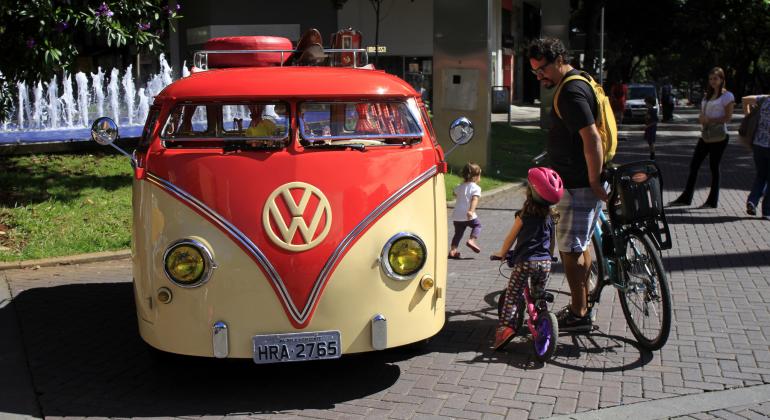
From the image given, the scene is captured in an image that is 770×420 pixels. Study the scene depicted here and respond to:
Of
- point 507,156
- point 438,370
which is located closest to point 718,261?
point 438,370

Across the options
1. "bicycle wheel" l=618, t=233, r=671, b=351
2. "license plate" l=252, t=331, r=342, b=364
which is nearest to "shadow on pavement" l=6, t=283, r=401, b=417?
"license plate" l=252, t=331, r=342, b=364

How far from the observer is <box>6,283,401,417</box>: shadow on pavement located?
487cm

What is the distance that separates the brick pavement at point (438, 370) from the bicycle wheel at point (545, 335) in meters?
0.09

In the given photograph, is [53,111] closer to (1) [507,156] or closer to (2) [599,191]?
(1) [507,156]

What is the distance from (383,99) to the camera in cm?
519

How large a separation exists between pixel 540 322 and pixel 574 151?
3.82 feet

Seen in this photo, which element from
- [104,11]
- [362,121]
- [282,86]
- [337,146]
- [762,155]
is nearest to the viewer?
→ [337,146]

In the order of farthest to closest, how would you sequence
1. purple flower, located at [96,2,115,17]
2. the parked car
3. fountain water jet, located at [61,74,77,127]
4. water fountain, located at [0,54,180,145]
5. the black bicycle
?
1. the parked car
2. fountain water jet, located at [61,74,77,127]
3. water fountain, located at [0,54,180,145]
4. purple flower, located at [96,2,115,17]
5. the black bicycle

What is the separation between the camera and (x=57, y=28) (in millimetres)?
9750

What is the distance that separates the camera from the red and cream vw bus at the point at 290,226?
15.3 feet

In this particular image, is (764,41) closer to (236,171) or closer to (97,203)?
(97,203)

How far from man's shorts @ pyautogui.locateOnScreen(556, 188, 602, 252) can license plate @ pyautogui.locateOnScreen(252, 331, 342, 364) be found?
1.82 metres

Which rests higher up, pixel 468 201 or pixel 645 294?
pixel 468 201

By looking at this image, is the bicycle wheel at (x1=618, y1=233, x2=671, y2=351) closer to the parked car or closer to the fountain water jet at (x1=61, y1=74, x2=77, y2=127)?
the fountain water jet at (x1=61, y1=74, x2=77, y2=127)
